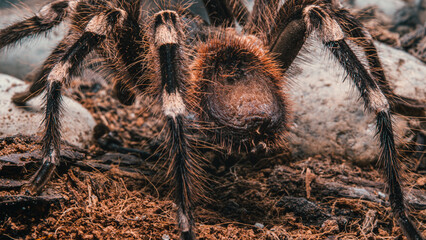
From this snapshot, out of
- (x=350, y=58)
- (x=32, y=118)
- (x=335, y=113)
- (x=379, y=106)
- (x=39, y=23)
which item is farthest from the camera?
(x=335, y=113)

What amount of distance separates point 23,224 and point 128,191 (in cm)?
75

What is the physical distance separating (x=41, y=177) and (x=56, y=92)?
54 centimetres

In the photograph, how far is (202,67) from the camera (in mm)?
2490

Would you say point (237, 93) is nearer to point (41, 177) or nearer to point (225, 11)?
point (225, 11)

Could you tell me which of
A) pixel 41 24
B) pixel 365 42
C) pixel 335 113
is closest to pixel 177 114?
pixel 41 24

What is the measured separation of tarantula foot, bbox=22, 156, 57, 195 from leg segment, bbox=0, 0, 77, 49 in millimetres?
1184

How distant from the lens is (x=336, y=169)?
3062mm

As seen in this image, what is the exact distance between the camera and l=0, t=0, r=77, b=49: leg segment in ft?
9.14

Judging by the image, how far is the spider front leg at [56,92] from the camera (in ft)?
7.20

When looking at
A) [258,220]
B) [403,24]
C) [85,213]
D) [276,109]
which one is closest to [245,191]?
[258,220]

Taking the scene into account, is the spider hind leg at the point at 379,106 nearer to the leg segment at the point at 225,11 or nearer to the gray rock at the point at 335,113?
the gray rock at the point at 335,113

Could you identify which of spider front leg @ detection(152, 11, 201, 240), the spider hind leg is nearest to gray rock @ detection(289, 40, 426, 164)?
the spider hind leg

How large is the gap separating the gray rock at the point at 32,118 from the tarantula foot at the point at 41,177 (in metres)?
0.75

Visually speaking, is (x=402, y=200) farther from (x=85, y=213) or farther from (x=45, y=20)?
(x=45, y=20)
